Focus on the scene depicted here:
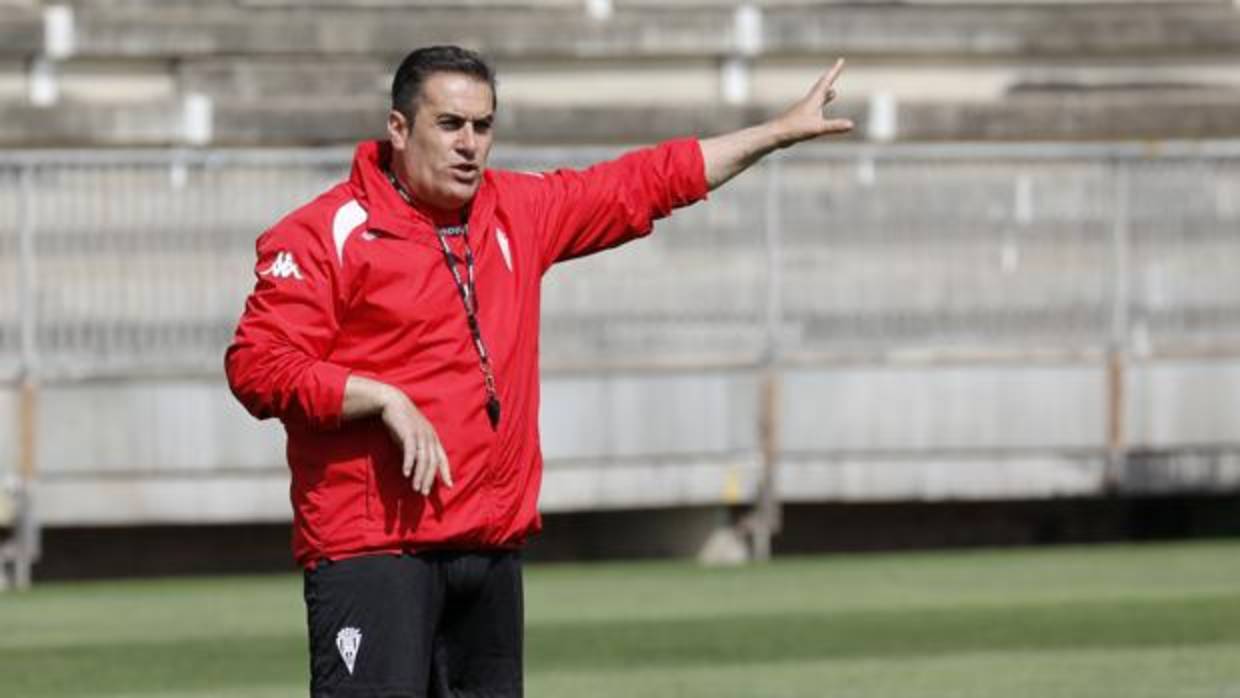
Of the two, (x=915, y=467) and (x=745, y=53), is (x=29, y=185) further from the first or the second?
(x=745, y=53)

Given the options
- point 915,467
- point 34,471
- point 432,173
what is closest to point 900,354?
point 915,467

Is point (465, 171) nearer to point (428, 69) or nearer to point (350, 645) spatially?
point (428, 69)

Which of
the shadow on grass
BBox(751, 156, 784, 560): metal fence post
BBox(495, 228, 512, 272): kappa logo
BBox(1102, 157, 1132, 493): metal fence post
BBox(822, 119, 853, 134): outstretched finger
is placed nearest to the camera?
BBox(495, 228, 512, 272): kappa logo

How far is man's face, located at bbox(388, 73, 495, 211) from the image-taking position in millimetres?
6738

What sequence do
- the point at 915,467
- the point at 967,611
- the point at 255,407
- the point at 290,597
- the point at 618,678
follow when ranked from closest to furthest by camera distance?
1. the point at 255,407
2. the point at 618,678
3. the point at 967,611
4. the point at 290,597
5. the point at 915,467

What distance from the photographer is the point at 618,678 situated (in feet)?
35.9

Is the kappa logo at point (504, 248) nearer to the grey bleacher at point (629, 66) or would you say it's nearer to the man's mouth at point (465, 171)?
the man's mouth at point (465, 171)

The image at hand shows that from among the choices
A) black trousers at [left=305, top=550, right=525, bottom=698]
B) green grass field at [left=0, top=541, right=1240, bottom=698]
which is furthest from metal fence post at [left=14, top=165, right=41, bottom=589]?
black trousers at [left=305, top=550, right=525, bottom=698]

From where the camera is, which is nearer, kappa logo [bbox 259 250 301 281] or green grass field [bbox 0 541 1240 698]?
kappa logo [bbox 259 250 301 281]

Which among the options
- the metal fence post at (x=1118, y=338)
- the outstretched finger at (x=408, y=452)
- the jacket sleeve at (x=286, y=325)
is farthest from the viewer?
the metal fence post at (x=1118, y=338)

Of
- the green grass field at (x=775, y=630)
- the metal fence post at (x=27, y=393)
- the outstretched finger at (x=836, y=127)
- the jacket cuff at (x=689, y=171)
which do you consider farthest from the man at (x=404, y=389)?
the metal fence post at (x=27, y=393)

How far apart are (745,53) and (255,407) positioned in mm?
14443

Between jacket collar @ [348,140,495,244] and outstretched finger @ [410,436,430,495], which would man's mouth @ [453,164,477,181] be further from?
outstretched finger @ [410,436,430,495]

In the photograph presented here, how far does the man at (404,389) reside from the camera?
668 cm
